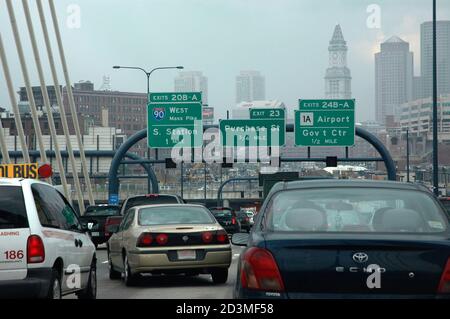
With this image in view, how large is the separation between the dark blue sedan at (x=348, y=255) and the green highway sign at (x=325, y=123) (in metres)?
42.5

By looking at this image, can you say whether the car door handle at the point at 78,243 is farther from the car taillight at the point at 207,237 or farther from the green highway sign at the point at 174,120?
the green highway sign at the point at 174,120

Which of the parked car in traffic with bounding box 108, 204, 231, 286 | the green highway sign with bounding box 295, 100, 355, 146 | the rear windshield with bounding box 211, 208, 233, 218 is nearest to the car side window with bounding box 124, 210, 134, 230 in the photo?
the parked car in traffic with bounding box 108, 204, 231, 286

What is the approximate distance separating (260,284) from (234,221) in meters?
32.8

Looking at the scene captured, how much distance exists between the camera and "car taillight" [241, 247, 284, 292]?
801cm

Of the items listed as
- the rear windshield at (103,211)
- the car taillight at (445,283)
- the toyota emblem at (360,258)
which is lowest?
the rear windshield at (103,211)

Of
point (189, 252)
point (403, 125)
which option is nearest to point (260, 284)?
point (189, 252)

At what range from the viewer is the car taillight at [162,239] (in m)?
17.5

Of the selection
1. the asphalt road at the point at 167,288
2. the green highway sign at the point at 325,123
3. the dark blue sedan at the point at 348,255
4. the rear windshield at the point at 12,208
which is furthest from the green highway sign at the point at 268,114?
the dark blue sedan at the point at 348,255

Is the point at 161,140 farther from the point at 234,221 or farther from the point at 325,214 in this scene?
the point at 325,214

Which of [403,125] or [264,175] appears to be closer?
[264,175]

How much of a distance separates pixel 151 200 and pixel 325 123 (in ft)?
75.2

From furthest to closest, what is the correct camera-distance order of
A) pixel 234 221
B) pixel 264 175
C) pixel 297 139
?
pixel 264 175
pixel 297 139
pixel 234 221

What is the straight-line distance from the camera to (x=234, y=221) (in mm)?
40875

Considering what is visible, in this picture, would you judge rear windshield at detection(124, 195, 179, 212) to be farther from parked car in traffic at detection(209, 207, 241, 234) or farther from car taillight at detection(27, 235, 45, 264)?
car taillight at detection(27, 235, 45, 264)
